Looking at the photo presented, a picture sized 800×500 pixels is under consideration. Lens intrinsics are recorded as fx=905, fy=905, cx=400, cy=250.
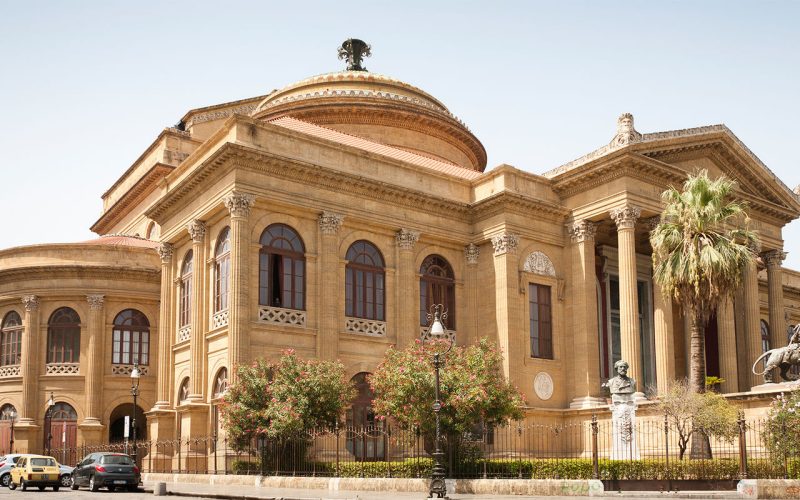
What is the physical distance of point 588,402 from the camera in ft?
116

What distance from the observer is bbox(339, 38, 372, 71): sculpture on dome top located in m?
51.0

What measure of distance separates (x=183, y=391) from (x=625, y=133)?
19.8 m

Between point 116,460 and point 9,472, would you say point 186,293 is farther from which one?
point 116,460

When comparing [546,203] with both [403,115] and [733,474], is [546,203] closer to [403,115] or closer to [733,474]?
[403,115]

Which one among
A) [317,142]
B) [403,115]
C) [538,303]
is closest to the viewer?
[317,142]

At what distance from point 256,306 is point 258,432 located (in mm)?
5578

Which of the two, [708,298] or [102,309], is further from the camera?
[102,309]

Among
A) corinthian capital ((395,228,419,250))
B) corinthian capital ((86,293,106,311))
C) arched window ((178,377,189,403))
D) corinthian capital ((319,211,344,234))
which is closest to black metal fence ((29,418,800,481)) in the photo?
arched window ((178,377,189,403))

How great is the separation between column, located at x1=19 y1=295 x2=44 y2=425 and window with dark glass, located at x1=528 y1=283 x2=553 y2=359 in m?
21.6

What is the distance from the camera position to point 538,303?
121 ft

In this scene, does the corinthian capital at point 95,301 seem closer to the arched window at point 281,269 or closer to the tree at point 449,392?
the arched window at point 281,269

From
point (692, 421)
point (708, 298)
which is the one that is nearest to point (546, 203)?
point (708, 298)

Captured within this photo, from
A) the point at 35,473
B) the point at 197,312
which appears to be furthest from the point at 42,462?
the point at 197,312

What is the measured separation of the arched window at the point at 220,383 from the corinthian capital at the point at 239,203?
5361 mm
